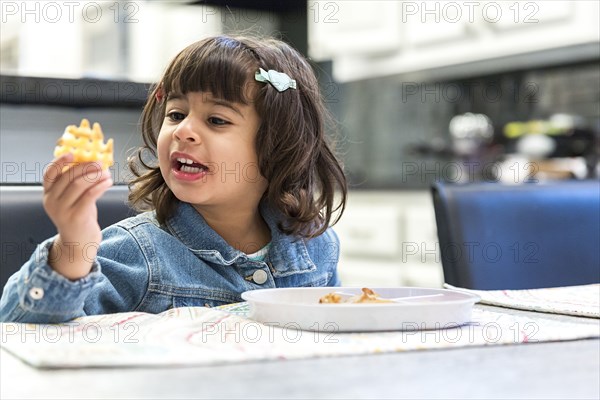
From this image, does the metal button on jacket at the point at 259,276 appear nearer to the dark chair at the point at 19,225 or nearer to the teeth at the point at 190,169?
the teeth at the point at 190,169

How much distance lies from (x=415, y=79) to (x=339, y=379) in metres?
3.83

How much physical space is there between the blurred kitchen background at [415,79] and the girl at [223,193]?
1.41 m

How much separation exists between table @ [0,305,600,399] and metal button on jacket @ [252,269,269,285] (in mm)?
527

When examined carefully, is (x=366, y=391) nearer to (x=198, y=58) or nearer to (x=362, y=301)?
(x=362, y=301)

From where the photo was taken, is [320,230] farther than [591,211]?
No

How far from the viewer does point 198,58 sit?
1.17 meters

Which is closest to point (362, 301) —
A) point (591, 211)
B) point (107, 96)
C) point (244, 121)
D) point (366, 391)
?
point (366, 391)

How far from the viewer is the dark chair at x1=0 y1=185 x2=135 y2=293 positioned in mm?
1161

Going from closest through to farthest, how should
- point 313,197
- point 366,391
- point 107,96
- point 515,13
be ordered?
point 366,391
point 313,197
point 107,96
point 515,13

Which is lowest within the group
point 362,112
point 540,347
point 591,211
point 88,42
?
point 540,347

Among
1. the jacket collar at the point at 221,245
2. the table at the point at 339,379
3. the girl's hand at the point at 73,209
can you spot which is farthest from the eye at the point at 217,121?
the table at the point at 339,379

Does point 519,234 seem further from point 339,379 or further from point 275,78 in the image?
point 339,379

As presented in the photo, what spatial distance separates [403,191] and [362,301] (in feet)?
9.19

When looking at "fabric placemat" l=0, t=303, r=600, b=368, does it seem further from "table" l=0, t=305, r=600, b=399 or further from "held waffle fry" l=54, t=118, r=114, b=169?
"held waffle fry" l=54, t=118, r=114, b=169
